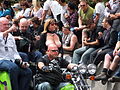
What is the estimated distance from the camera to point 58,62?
331 inches

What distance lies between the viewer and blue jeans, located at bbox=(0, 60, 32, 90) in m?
7.86

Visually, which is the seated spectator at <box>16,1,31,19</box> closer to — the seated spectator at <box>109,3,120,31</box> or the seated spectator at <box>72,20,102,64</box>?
the seated spectator at <box>72,20,102,64</box>

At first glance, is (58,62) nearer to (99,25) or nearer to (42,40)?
(42,40)

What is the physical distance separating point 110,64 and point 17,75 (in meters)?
2.86

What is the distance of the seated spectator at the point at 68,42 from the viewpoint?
11648mm

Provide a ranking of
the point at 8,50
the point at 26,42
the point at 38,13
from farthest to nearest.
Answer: the point at 38,13
the point at 26,42
the point at 8,50

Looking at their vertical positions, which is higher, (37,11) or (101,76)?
(37,11)

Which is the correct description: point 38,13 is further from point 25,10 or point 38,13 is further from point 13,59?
point 13,59

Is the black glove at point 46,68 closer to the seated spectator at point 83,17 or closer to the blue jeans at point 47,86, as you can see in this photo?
the blue jeans at point 47,86

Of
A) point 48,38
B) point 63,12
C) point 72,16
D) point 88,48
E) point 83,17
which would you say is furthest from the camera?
point 63,12

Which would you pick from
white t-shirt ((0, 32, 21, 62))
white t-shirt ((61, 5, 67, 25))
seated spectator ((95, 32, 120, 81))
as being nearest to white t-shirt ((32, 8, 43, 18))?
white t-shirt ((61, 5, 67, 25))

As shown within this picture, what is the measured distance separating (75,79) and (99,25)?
13.5ft

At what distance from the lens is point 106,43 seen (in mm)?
10797

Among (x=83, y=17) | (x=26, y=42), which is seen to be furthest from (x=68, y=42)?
(x=26, y=42)
